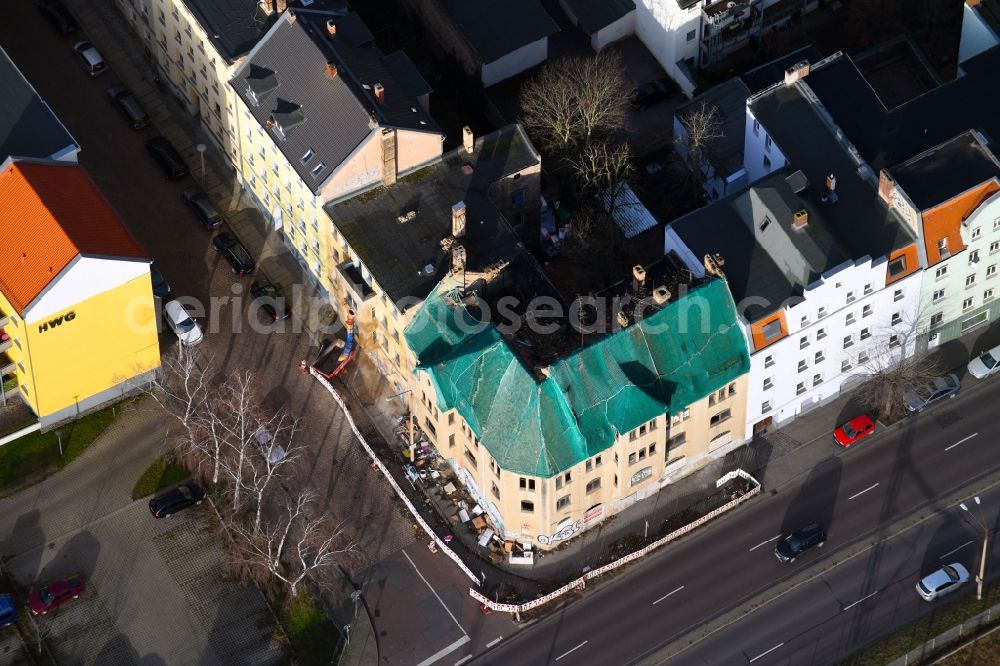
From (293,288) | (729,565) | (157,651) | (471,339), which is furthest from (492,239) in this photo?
(157,651)

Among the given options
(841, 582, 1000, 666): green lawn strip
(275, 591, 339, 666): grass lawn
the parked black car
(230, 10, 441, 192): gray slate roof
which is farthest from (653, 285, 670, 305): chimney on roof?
the parked black car

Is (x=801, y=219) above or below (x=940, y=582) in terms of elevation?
above

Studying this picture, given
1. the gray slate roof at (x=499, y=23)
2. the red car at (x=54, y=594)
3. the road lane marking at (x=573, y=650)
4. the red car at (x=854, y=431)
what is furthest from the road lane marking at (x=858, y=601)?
the gray slate roof at (x=499, y=23)

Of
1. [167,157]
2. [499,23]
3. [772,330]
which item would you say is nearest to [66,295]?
[167,157]

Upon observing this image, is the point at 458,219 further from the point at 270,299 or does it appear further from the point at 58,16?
the point at 58,16

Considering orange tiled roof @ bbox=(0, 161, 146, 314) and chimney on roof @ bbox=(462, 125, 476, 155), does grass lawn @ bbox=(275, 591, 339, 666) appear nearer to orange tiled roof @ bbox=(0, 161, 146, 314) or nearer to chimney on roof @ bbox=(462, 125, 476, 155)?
orange tiled roof @ bbox=(0, 161, 146, 314)

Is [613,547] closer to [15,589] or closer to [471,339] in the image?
[471,339]
